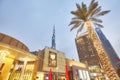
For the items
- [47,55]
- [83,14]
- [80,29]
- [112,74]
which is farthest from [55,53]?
[112,74]

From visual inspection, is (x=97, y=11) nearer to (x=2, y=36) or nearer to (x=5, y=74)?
(x=2, y=36)

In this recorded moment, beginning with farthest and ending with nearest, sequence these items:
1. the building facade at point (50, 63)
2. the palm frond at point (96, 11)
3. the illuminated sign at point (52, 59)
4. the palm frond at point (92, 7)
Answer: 1. the illuminated sign at point (52, 59)
2. the building facade at point (50, 63)
3. the palm frond at point (96, 11)
4. the palm frond at point (92, 7)

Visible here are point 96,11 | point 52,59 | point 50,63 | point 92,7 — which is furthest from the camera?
point 52,59

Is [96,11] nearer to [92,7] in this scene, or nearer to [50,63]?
[92,7]

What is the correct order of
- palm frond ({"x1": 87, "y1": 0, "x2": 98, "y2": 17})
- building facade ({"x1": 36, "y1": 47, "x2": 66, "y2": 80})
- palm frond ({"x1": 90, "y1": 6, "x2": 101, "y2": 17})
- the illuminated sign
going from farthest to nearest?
the illuminated sign, building facade ({"x1": 36, "y1": 47, "x2": 66, "y2": 80}), palm frond ({"x1": 90, "y1": 6, "x2": 101, "y2": 17}), palm frond ({"x1": 87, "y1": 0, "x2": 98, "y2": 17})

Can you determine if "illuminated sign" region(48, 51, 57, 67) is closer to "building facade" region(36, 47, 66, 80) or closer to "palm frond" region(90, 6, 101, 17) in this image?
"building facade" region(36, 47, 66, 80)

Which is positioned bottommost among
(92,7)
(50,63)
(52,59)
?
(50,63)

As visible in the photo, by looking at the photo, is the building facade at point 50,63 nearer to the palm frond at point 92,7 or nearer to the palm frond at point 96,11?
the palm frond at point 92,7

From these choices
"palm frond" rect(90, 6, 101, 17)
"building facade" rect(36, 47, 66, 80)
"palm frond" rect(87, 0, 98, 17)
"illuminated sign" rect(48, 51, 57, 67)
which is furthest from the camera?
"illuminated sign" rect(48, 51, 57, 67)

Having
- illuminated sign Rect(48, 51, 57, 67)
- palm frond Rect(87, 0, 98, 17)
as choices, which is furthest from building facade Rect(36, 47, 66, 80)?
palm frond Rect(87, 0, 98, 17)

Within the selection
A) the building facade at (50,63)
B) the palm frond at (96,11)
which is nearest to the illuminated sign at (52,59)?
the building facade at (50,63)

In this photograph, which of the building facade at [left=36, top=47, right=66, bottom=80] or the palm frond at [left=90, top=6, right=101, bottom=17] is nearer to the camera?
the palm frond at [left=90, top=6, right=101, bottom=17]

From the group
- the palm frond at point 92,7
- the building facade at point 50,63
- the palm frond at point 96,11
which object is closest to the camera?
the palm frond at point 92,7

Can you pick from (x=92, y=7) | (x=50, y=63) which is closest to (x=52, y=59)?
(x=50, y=63)
